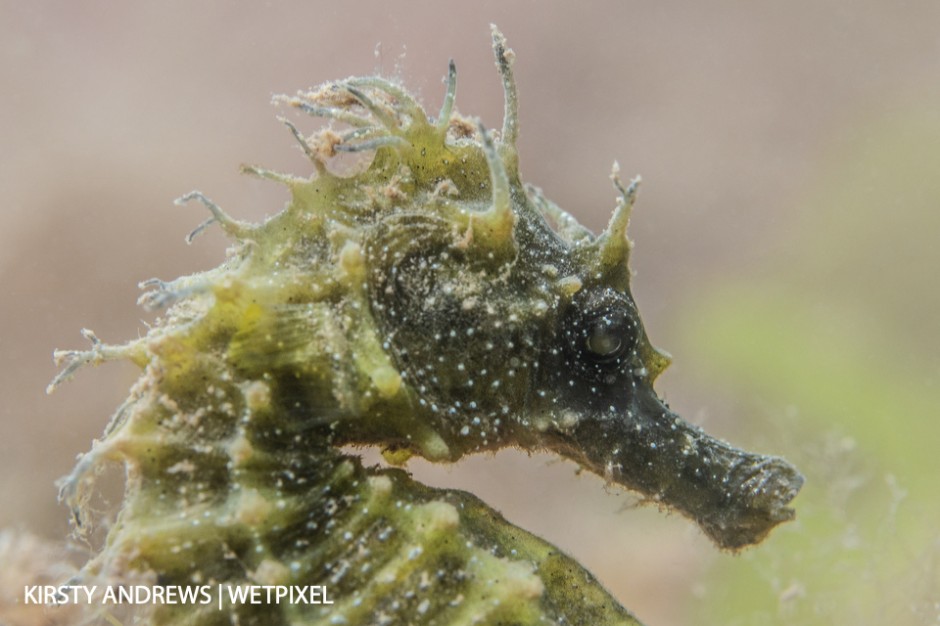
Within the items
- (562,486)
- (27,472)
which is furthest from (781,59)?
(27,472)

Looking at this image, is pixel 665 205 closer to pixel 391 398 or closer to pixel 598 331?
pixel 598 331

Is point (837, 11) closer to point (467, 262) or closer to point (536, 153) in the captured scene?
point (536, 153)

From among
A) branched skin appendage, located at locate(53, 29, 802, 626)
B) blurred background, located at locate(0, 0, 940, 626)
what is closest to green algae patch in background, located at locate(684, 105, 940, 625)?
blurred background, located at locate(0, 0, 940, 626)

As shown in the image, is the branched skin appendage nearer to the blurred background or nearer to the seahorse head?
the seahorse head

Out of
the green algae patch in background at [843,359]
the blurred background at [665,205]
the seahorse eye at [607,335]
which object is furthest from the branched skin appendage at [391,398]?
the green algae patch in background at [843,359]

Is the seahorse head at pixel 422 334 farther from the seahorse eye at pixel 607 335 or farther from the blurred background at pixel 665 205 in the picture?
the blurred background at pixel 665 205

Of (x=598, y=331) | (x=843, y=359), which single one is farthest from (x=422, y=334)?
(x=843, y=359)
